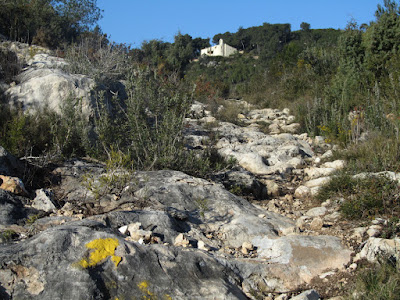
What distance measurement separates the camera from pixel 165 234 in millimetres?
3129

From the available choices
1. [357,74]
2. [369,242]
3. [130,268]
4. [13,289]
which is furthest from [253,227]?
[357,74]

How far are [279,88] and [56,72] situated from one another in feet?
26.9

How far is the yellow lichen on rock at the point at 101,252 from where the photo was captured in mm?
2217

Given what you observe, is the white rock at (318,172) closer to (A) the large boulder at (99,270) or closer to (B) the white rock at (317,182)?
(B) the white rock at (317,182)

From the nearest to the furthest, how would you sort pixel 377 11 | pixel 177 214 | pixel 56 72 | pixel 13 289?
1. pixel 13 289
2. pixel 177 214
3. pixel 56 72
4. pixel 377 11

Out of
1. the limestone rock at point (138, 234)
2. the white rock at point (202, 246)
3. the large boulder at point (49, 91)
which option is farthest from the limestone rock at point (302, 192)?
the large boulder at point (49, 91)

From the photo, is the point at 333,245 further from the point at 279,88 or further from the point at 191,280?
the point at 279,88

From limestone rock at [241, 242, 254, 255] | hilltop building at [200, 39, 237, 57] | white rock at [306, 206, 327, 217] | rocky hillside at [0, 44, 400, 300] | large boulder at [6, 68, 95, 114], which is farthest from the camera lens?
hilltop building at [200, 39, 237, 57]

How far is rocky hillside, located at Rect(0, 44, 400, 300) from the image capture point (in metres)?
2.20

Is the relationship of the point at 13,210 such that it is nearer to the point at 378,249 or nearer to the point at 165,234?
the point at 165,234

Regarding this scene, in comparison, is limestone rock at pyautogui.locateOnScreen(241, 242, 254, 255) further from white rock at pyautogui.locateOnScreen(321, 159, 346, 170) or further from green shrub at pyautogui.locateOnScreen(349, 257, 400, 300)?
white rock at pyautogui.locateOnScreen(321, 159, 346, 170)

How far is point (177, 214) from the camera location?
3.54 meters

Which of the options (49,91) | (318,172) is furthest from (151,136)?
(318,172)

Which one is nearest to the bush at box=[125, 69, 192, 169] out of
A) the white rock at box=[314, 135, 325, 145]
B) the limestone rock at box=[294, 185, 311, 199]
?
the limestone rock at box=[294, 185, 311, 199]
